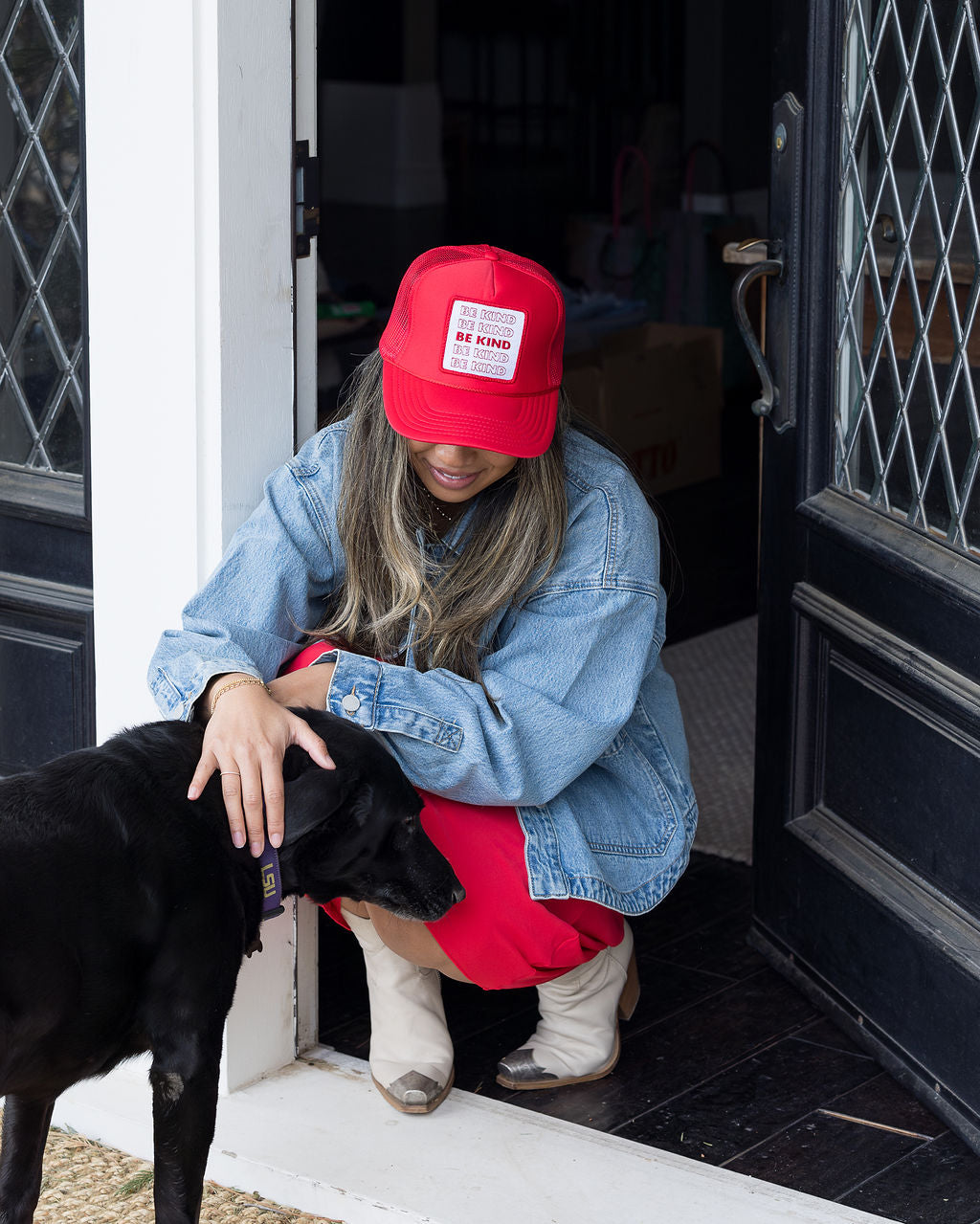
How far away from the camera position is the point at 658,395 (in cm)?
512

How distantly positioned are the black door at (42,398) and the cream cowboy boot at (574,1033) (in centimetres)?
86

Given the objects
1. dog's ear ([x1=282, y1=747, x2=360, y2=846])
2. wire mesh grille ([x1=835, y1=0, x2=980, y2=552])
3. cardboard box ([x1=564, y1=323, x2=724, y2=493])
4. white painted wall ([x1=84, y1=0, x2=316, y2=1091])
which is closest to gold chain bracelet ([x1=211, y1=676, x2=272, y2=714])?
dog's ear ([x1=282, y1=747, x2=360, y2=846])

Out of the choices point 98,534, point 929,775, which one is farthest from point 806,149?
point 98,534

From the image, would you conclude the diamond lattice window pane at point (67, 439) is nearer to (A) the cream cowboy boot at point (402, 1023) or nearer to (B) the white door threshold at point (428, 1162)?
(A) the cream cowboy boot at point (402, 1023)

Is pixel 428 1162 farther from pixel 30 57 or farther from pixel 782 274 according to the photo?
pixel 30 57

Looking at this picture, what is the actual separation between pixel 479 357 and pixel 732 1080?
1.22 m

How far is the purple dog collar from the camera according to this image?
1748mm

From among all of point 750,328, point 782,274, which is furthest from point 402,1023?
point 782,274

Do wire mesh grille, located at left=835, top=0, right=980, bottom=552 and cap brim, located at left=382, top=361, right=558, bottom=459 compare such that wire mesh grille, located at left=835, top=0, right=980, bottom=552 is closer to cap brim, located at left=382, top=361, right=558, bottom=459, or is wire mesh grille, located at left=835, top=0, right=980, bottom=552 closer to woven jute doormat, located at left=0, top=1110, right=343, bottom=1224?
cap brim, located at left=382, top=361, right=558, bottom=459

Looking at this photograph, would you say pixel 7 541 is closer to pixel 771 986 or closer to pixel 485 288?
pixel 485 288

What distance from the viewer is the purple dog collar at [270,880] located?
1.75 m

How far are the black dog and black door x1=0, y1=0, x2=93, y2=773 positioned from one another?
63 cm

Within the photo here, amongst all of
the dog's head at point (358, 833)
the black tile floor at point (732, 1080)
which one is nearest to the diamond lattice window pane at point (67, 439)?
the dog's head at point (358, 833)

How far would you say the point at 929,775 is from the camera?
2.13 meters
